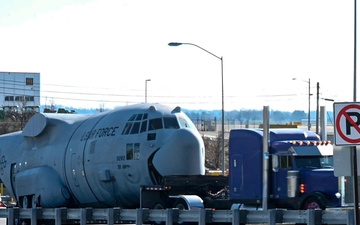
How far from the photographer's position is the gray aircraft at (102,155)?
30.0 m

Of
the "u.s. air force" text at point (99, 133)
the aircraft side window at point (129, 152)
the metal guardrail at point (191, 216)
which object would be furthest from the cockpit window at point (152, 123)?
the metal guardrail at point (191, 216)

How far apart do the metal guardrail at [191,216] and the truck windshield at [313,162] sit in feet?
13.0

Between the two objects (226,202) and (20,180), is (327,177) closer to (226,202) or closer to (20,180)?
(226,202)

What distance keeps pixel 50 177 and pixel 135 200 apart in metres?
5.15

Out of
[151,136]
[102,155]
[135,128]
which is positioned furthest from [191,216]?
[102,155]

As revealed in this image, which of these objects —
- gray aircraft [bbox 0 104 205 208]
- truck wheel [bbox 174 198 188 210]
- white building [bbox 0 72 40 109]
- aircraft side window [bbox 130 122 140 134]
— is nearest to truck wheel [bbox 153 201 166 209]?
truck wheel [bbox 174 198 188 210]

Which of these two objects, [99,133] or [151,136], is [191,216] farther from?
[99,133]

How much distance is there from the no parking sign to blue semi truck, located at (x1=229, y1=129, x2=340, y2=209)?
32.7 feet

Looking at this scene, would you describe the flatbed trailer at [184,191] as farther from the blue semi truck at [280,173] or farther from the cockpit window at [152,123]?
the cockpit window at [152,123]

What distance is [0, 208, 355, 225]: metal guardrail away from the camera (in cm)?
1981

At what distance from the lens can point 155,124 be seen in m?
30.5

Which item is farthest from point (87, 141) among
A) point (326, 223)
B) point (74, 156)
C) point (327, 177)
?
point (326, 223)

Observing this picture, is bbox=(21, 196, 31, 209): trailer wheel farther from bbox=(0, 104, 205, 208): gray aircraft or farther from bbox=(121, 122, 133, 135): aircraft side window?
bbox=(121, 122, 133, 135): aircraft side window

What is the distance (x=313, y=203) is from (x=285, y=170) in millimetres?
1285
